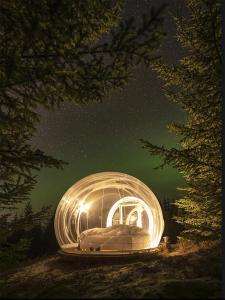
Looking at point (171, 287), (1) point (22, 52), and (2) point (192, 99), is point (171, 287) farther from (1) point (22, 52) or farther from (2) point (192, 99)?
(2) point (192, 99)

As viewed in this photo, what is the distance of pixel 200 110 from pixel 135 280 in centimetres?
631

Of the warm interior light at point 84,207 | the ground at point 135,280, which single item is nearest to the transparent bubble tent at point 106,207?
the warm interior light at point 84,207

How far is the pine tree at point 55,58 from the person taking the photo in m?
5.93

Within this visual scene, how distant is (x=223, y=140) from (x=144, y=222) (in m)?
9.69

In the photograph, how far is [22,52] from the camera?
6.17m

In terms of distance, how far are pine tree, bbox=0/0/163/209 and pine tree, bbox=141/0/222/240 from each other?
281cm

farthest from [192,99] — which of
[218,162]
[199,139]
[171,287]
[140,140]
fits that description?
[171,287]

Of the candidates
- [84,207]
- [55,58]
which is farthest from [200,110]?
[84,207]

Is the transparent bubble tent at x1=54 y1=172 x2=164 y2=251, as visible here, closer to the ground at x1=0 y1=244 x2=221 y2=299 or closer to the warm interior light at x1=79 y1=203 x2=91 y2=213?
the warm interior light at x1=79 y1=203 x2=91 y2=213

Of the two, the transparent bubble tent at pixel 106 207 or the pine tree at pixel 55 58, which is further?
the transparent bubble tent at pixel 106 207

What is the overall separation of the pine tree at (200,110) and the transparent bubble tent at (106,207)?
2.24m

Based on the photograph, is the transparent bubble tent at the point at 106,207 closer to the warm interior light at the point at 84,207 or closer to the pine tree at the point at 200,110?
the warm interior light at the point at 84,207

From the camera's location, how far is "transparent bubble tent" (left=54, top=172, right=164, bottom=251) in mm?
14320

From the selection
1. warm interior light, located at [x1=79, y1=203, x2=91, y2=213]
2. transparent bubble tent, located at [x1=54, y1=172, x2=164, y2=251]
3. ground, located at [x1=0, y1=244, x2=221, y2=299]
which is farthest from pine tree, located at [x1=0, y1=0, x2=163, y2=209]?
warm interior light, located at [x1=79, y1=203, x2=91, y2=213]
